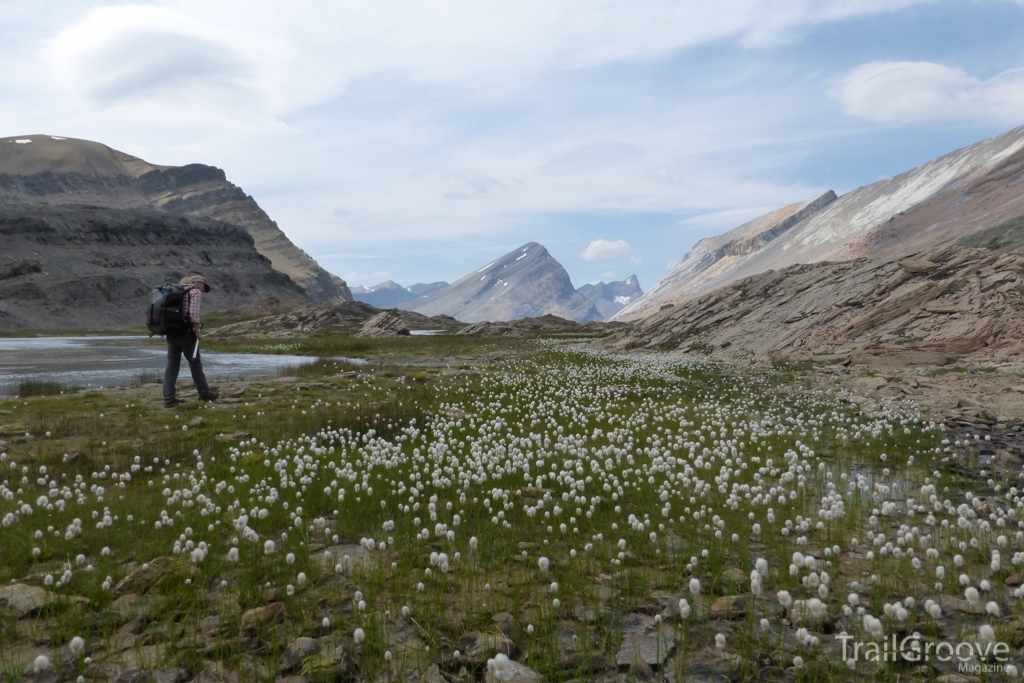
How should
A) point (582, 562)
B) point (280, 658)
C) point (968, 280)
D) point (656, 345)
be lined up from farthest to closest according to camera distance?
point (656, 345) < point (968, 280) < point (582, 562) < point (280, 658)

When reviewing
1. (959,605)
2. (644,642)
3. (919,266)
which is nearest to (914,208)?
(919,266)

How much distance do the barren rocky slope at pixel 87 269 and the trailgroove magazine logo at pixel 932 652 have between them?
167m

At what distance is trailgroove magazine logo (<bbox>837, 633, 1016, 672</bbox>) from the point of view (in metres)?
4.33

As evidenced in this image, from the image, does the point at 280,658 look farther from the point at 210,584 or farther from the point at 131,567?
the point at 131,567

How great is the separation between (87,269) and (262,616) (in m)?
202

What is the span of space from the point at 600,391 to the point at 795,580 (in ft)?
44.4

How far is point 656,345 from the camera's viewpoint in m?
48.1

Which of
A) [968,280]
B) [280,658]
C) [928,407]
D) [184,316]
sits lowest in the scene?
[280,658]

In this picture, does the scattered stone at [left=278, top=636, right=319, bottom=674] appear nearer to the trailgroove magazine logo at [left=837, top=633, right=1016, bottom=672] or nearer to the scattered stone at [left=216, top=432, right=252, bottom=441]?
the trailgroove magazine logo at [left=837, top=633, right=1016, bottom=672]

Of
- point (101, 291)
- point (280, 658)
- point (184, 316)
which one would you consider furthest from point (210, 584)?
point (101, 291)

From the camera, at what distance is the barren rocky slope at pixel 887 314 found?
79.3 feet

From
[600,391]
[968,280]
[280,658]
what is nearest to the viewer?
[280,658]

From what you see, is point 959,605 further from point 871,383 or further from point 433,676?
point 871,383

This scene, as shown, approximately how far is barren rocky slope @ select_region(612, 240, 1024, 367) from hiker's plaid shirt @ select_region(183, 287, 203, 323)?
2524 cm
